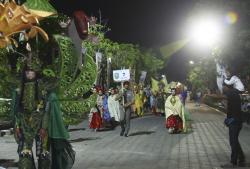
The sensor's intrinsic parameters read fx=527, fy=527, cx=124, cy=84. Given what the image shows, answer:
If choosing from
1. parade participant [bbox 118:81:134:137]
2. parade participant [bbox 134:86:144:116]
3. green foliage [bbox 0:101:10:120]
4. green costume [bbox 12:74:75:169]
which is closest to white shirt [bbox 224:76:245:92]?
green costume [bbox 12:74:75:169]

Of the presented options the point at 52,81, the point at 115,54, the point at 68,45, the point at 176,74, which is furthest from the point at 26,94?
the point at 176,74

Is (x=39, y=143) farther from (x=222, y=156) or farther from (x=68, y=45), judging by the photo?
(x=222, y=156)

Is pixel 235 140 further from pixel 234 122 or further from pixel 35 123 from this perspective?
pixel 35 123

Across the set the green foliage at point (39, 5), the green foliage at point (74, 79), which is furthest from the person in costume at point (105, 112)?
the green foliage at point (39, 5)

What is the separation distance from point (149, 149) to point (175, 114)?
563cm

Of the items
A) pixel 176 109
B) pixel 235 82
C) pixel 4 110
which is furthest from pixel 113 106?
pixel 4 110

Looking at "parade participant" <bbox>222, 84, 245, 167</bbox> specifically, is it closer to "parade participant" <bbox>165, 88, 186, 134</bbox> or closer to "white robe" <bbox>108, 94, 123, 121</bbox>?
"parade participant" <bbox>165, 88, 186, 134</bbox>

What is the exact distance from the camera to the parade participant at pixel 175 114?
63.9 ft

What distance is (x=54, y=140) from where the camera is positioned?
848 cm

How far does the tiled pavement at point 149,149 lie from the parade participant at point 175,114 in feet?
1.35

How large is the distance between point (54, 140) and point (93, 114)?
1254 cm

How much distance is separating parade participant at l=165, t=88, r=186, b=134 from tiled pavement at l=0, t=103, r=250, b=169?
411 millimetres

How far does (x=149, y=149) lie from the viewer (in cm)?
1423

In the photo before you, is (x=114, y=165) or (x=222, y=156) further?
(x=222, y=156)
